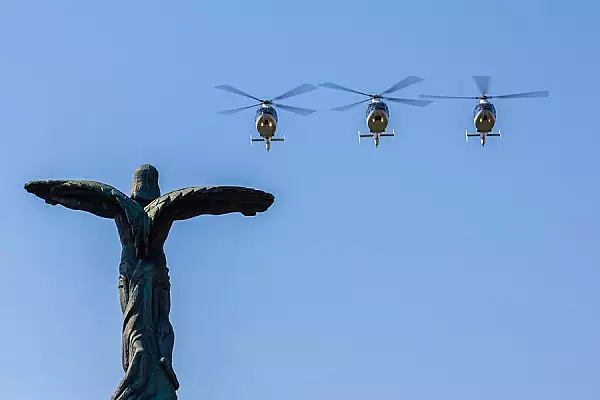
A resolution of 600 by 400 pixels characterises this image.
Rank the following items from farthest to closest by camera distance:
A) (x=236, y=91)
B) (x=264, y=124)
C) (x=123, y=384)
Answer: (x=236, y=91), (x=264, y=124), (x=123, y=384)

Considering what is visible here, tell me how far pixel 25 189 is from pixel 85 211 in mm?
1403

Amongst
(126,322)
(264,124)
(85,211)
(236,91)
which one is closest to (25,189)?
(85,211)

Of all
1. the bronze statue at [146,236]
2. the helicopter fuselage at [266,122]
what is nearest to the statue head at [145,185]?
the bronze statue at [146,236]

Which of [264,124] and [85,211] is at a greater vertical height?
[264,124]

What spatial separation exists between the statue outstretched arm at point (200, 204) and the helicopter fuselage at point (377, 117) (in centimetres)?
4586

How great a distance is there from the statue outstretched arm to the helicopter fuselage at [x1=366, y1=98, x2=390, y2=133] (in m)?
45.9

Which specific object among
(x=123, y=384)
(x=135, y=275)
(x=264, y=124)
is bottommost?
(x=123, y=384)

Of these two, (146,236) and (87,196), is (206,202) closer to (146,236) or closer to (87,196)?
(146,236)

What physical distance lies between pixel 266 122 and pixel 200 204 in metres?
46.2

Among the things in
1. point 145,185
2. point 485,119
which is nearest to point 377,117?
point 485,119

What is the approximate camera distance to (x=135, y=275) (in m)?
30.5

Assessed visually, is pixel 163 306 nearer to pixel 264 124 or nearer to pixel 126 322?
pixel 126 322

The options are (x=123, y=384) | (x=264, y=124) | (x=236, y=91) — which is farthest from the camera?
(x=236, y=91)

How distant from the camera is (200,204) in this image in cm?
3061
